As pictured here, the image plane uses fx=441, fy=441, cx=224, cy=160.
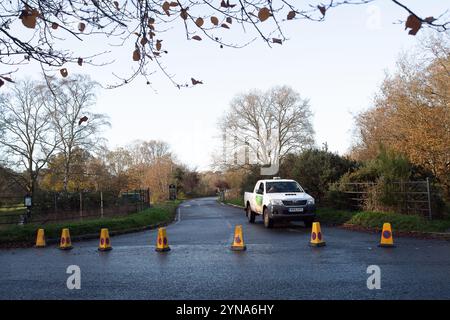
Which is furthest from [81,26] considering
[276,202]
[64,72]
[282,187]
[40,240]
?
[282,187]

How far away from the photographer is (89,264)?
9750 mm

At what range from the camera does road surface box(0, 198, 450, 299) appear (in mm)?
6672

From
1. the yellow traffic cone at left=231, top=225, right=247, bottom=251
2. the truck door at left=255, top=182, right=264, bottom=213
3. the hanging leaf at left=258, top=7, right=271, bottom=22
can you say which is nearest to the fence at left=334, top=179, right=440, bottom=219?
the truck door at left=255, top=182, right=264, bottom=213

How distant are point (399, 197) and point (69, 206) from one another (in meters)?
17.5

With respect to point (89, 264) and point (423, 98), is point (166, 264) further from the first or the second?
point (423, 98)

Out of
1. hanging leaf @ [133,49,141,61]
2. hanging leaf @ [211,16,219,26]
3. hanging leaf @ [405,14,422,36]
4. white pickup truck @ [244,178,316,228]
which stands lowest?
white pickup truck @ [244,178,316,228]

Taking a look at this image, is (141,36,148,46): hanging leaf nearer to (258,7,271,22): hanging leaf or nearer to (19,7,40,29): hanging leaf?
(19,7,40,29): hanging leaf

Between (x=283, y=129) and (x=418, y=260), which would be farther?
Answer: (x=283, y=129)

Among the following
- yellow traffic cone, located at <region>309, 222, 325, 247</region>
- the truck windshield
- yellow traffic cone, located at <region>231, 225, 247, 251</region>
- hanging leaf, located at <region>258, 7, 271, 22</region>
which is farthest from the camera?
the truck windshield

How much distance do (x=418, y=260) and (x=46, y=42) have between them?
26.5ft

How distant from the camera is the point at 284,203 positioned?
16578 mm

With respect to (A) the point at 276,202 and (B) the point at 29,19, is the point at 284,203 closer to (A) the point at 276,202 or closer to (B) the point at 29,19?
(A) the point at 276,202

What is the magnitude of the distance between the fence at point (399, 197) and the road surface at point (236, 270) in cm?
369
